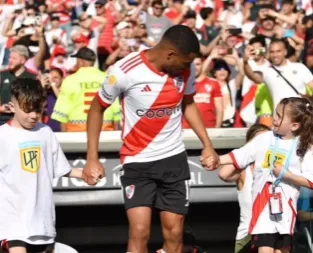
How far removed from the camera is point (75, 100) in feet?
38.8

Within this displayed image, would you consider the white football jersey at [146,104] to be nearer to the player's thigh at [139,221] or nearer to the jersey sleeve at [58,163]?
the player's thigh at [139,221]

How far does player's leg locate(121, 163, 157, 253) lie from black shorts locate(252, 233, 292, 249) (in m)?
0.81

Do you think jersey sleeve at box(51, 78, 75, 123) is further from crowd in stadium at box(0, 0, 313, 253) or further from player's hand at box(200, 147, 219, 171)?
player's hand at box(200, 147, 219, 171)

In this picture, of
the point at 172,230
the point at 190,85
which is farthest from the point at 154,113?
the point at 172,230

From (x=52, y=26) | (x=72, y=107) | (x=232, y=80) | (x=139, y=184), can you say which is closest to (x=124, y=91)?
(x=139, y=184)

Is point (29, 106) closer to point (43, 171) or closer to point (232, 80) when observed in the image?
point (43, 171)

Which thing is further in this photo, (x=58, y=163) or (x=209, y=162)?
(x=209, y=162)

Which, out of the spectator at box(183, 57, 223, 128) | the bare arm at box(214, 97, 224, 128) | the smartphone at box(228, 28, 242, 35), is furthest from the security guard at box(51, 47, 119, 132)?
the smartphone at box(228, 28, 242, 35)

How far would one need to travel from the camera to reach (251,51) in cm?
1256

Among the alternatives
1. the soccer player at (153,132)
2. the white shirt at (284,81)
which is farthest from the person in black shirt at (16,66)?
the soccer player at (153,132)

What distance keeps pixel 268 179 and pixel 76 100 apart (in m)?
4.38

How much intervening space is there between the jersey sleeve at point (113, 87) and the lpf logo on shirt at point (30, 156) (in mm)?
641

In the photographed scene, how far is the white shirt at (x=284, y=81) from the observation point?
1167 centimetres

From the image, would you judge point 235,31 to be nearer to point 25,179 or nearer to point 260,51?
point 260,51
